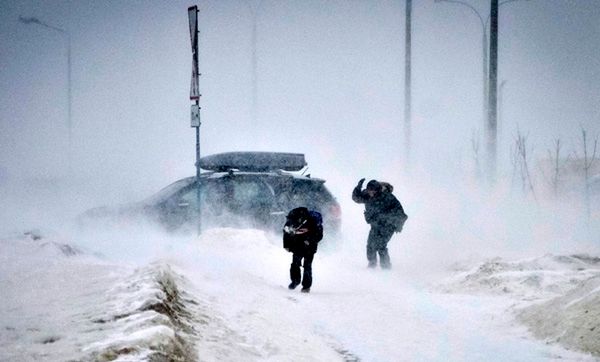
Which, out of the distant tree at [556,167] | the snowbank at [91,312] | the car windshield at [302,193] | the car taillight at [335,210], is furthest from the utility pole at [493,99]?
the snowbank at [91,312]

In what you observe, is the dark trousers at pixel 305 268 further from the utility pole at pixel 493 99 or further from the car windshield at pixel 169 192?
the utility pole at pixel 493 99

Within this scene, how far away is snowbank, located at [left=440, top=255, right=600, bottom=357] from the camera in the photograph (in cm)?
515

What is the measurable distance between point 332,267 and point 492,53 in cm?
873

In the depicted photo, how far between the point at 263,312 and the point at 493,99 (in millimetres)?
11971

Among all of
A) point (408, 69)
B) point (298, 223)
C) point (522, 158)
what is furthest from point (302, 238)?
point (408, 69)

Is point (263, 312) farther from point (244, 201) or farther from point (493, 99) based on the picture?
point (493, 99)

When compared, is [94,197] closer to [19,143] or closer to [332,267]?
[332,267]

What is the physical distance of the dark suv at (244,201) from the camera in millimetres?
10836

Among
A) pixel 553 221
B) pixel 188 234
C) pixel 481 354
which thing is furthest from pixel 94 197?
pixel 481 354

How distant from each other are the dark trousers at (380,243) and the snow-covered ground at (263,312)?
49.8 inches

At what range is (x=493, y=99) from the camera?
52.9ft

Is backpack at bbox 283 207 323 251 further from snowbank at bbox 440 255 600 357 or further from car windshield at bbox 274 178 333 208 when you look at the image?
car windshield at bbox 274 178 333 208

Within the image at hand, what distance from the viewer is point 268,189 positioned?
10945 millimetres

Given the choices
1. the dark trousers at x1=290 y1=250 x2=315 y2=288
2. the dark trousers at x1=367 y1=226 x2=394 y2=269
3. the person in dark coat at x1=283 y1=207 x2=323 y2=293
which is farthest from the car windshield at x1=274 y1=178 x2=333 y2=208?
the dark trousers at x1=290 y1=250 x2=315 y2=288
